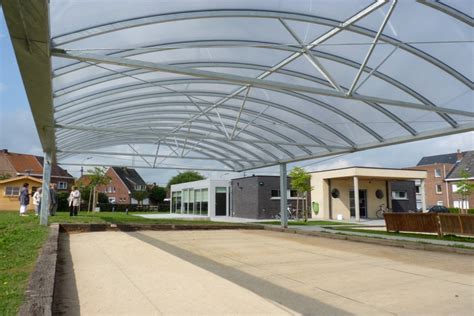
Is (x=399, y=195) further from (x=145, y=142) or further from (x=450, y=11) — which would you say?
(x=450, y=11)

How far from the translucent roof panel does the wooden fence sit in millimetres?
3255

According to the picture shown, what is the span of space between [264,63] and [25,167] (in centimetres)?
A: 5293

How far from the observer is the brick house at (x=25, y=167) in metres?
51.3

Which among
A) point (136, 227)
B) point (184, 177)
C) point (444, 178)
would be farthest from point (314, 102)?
point (184, 177)

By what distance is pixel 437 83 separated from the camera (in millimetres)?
9477

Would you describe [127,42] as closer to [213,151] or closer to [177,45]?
[177,45]

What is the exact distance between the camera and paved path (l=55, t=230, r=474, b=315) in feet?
15.7

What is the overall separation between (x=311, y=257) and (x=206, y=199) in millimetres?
23187

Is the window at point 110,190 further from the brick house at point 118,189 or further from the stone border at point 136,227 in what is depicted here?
the stone border at point 136,227

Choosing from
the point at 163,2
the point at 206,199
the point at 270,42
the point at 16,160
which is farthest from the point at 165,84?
the point at 16,160

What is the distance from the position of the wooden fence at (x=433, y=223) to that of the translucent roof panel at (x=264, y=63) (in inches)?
128

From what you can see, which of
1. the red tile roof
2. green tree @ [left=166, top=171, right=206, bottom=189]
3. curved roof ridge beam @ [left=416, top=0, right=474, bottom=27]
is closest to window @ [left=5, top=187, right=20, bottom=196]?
the red tile roof

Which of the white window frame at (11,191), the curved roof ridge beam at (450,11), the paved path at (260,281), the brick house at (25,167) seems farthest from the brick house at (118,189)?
the curved roof ridge beam at (450,11)

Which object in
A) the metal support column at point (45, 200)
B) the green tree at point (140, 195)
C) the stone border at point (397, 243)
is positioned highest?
the green tree at point (140, 195)
